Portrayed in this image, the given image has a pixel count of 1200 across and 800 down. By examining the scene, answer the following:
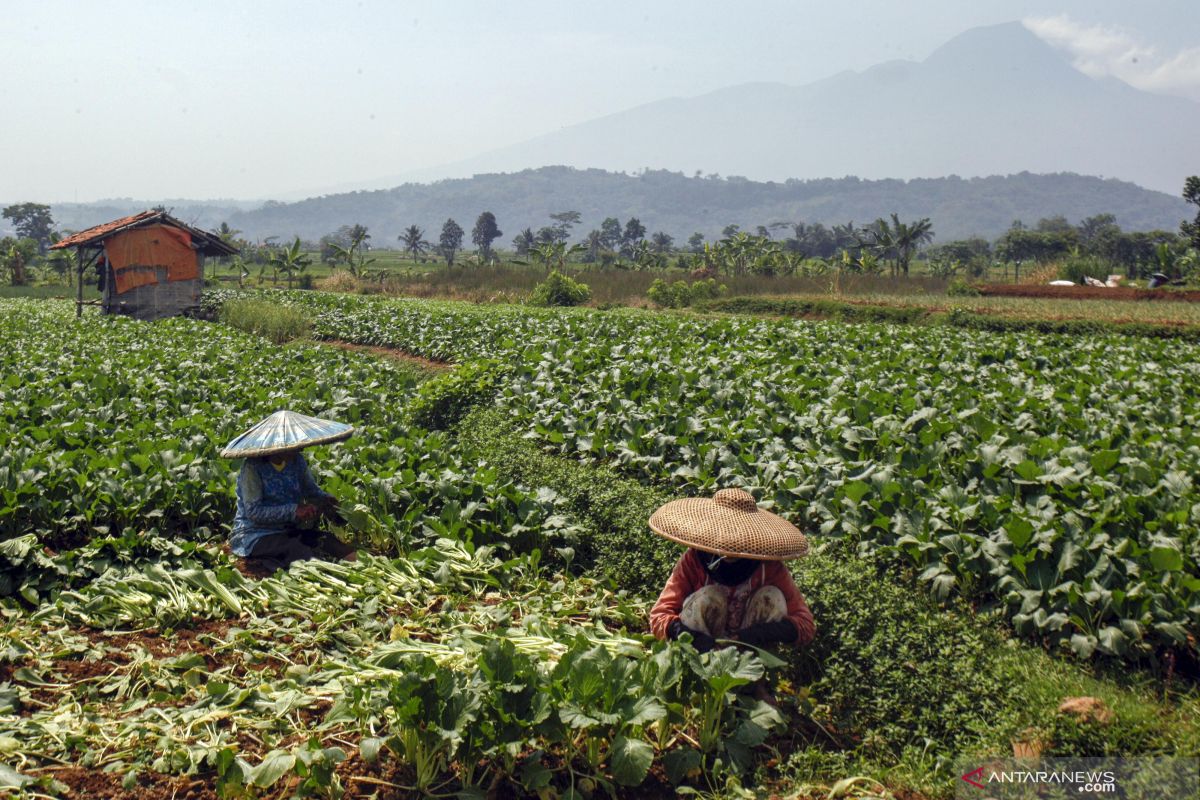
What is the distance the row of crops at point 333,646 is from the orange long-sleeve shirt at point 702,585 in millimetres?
213

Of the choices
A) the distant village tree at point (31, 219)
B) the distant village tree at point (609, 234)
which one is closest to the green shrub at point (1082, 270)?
the distant village tree at point (609, 234)

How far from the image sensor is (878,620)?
15.8ft

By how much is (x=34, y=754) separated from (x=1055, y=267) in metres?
53.9

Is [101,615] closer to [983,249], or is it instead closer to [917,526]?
[917,526]

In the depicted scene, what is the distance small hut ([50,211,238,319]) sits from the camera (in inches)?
1013

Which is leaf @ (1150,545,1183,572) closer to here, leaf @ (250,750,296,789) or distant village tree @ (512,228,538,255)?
leaf @ (250,750,296,789)

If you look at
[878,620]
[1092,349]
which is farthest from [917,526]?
[1092,349]

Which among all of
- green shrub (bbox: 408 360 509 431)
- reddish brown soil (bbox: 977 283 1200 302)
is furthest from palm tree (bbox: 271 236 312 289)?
green shrub (bbox: 408 360 509 431)

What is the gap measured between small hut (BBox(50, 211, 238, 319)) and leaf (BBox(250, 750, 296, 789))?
25073mm

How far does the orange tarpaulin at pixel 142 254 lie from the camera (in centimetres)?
2577

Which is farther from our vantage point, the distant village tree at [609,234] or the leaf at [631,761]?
the distant village tree at [609,234]

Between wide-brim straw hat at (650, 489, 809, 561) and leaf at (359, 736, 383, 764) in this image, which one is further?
wide-brim straw hat at (650, 489, 809, 561)

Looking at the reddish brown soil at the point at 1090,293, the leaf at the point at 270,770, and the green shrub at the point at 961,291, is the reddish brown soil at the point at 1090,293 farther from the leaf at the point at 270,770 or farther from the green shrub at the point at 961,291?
the leaf at the point at 270,770

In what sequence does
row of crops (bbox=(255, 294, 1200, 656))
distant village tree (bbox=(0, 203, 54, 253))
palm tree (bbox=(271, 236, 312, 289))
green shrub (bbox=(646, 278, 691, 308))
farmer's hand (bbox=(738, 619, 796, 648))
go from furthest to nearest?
distant village tree (bbox=(0, 203, 54, 253))
palm tree (bbox=(271, 236, 312, 289))
green shrub (bbox=(646, 278, 691, 308))
row of crops (bbox=(255, 294, 1200, 656))
farmer's hand (bbox=(738, 619, 796, 648))
